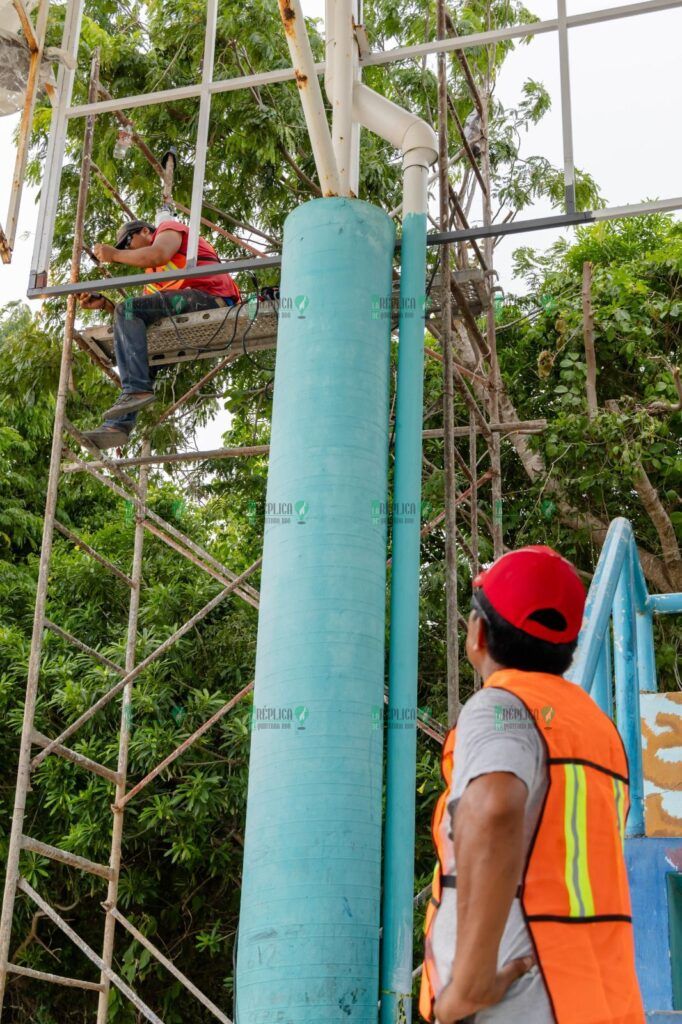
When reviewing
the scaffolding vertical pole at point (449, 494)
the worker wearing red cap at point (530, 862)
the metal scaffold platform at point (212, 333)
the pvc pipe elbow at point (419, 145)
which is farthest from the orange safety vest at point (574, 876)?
the metal scaffold platform at point (212, 333)

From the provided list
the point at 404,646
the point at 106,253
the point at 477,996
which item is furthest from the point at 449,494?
the point at 477,996

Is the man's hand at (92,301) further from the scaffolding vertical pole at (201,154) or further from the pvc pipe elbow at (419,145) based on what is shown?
the pvc pipe elbow at (419,145)

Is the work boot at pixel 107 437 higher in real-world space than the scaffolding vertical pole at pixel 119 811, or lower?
higher

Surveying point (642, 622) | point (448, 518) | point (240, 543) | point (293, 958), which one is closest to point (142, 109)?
point (240, 543)

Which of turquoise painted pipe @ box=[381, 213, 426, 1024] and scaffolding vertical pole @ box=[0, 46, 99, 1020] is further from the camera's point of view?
scaffolding vertical pole @ box=[0, 46, 99, 1020]

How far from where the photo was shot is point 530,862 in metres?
2.06

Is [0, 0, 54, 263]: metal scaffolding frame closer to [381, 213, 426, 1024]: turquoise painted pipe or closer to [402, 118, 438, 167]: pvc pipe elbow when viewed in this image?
→ [402, 118, 438, 167]: pvc pipe elbow

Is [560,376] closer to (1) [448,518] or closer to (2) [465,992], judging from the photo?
(1) [448,518]

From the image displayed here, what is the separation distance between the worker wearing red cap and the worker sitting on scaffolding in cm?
504

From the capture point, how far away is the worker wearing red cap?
1970 millimetres

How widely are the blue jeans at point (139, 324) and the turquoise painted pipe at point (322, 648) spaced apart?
2349mm

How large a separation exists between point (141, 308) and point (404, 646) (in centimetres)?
337

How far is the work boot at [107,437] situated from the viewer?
23.0 feet

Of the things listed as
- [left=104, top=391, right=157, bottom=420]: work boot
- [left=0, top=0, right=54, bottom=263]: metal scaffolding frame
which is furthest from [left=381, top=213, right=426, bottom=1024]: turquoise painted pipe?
[left=104, top=391, right=157, bottom=420]: work boot
